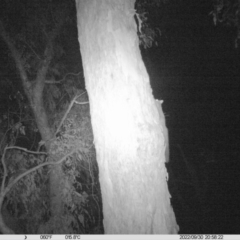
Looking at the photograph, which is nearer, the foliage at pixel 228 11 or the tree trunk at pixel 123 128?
the tree trunk at pixel 123 128

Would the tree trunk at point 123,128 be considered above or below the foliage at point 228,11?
below

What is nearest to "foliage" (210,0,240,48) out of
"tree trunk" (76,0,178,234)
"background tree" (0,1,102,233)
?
"tree trunk" (76,0,178,234)

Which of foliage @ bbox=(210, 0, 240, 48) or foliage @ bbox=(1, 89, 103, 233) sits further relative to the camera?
foliage @ bbox=(1, 89, 103, 233)

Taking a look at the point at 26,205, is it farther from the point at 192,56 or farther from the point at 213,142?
the point at 213,142

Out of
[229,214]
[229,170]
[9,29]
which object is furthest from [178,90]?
[9,29]

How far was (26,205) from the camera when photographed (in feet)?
20.0

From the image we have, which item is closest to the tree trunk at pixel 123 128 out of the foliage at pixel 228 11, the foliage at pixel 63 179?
the foliage at pixel 228 11

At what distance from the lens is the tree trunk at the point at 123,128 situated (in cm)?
132

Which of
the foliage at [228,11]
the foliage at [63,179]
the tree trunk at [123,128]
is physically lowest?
the foliage at [63,179]

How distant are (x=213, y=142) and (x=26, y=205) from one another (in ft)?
43.8

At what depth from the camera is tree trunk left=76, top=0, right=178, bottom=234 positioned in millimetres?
1320

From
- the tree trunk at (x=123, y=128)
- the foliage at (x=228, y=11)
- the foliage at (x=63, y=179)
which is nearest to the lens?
the tree trunk at (x=123, y=128)

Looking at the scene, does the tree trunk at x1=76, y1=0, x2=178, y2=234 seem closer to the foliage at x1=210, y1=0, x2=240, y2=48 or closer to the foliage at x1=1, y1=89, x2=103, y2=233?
the foliage at x1=210, y1=0, x2=240, y2=48

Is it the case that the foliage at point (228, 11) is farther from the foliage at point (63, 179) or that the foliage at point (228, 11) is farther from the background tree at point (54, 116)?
the background tree at point (54, 116)
